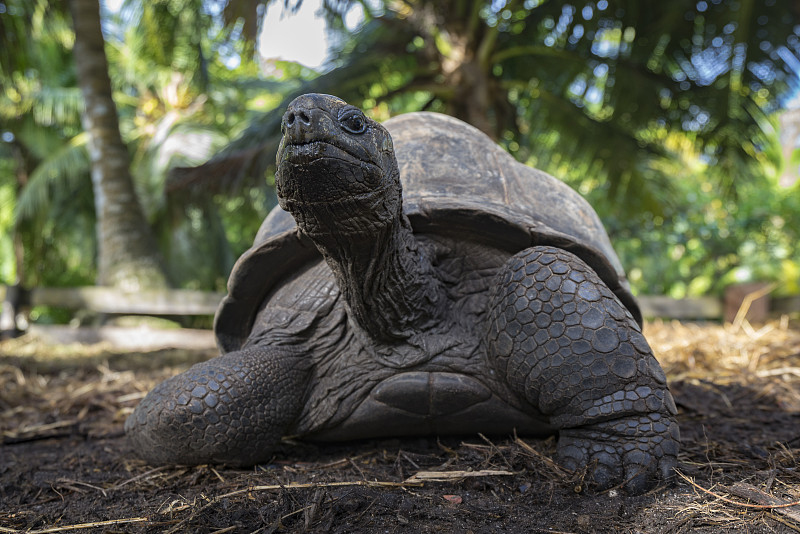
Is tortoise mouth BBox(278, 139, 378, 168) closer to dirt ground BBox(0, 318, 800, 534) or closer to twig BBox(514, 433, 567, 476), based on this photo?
dirt ground BBox(0, 318, 800, 534)

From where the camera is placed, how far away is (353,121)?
1.58 meters

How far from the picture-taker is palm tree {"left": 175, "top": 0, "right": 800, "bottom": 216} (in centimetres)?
653

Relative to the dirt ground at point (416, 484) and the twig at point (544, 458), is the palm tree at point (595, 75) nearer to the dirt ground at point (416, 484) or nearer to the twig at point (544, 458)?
the dirt ground at point (416, 484)

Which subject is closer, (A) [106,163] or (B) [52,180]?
(A) [106,163]

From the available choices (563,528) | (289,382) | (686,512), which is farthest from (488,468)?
(289,382)

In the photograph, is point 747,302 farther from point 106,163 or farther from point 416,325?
point 106,163

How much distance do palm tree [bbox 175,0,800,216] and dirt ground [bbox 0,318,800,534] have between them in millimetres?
4410

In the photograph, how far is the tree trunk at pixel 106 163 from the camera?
6840 mm

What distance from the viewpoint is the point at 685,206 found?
32.2 feet

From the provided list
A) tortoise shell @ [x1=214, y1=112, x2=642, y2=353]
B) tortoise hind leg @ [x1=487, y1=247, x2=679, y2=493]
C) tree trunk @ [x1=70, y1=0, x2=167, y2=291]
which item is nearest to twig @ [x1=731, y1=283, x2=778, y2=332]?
tortoise shell @ [x1=214, y1=112, x2=642, y2=353]

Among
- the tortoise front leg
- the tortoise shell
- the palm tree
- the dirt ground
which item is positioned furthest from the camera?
the palm tree

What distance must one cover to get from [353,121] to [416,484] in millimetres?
1009

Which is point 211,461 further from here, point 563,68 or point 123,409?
point 563,68

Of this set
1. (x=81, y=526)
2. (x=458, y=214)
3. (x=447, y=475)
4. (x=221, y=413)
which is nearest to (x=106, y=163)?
(x=221, y=413)
